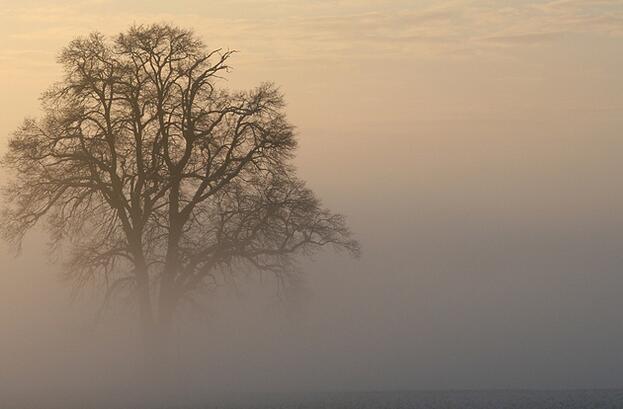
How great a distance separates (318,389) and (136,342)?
6804 mm

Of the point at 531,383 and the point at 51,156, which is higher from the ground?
the point at 51,156

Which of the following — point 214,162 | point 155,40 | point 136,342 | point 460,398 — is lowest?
point 460,398

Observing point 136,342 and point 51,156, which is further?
point 136,342

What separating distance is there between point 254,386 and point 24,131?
43.3ft

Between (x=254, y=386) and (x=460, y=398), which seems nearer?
(x=460, y=398)

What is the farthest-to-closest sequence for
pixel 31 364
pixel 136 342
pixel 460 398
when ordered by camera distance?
pixel 31 364
pixel 136 342
pixel 460 398

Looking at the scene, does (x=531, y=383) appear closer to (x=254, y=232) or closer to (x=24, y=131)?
(x=254, y=232)

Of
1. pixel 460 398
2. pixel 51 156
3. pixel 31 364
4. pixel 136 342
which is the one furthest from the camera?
pixel 31 364

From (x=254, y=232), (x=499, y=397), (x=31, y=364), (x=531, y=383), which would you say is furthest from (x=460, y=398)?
(x=31, y=364)

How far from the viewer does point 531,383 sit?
56094mm

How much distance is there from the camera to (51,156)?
4994 cm

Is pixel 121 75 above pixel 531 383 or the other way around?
above

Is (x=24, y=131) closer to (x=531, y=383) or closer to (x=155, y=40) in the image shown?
(x=155, y=40)

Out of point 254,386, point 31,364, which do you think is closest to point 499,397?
point 254,386
